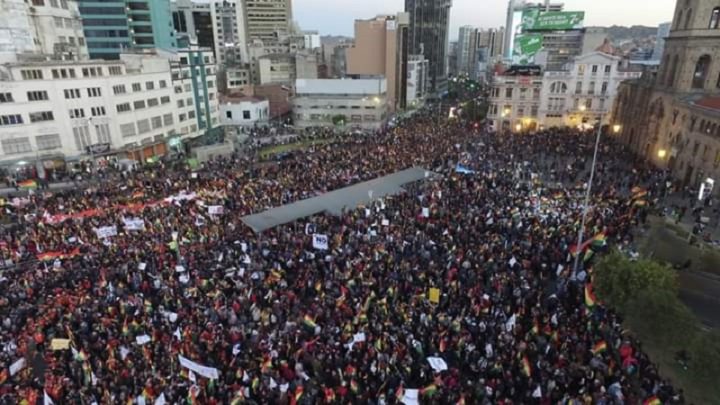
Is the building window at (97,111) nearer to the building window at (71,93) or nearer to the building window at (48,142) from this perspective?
the building window at (71,93)

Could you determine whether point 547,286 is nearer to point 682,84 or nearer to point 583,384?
point 583,384

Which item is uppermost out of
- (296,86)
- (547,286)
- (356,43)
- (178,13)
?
(178,13)

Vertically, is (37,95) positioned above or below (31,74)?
below

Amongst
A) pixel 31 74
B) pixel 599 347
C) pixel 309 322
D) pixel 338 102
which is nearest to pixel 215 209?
pixel 309 322

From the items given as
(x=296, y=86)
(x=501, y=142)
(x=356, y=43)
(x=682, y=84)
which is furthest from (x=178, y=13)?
(x=682, y=84)

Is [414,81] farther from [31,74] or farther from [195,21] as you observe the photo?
[31,74]

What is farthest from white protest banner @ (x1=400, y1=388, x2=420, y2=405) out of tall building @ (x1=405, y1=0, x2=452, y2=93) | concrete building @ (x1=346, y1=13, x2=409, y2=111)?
tall building @ (x1=405, y1=0, x2=452, y2=93)
